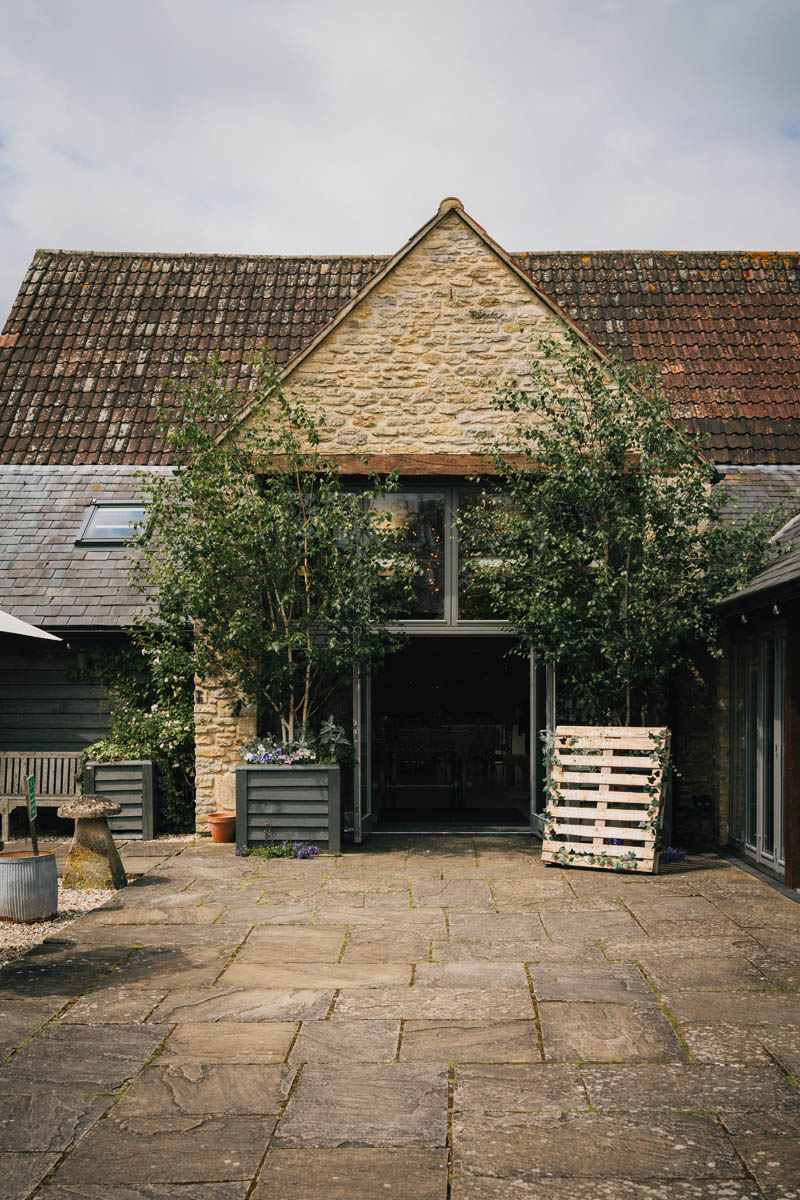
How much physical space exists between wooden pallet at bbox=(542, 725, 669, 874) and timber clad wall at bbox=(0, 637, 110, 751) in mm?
4874

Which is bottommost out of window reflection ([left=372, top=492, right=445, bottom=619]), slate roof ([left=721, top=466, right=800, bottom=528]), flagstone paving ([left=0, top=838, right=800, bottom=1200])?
flagstone paving ([left=0, top=838, right=800, bottom=1200])

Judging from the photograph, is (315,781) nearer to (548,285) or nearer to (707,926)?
(707,926)

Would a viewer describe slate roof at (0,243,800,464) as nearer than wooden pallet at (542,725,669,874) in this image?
No

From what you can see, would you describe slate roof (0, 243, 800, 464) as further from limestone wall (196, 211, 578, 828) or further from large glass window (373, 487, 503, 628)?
large glass window (373, 487, 503, 628)

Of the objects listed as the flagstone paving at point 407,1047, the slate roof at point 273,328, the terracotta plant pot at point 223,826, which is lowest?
the flagstone paving at point 407,1047

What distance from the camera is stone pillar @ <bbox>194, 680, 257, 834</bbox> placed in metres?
10.9

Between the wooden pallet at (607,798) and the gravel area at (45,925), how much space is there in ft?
12.3

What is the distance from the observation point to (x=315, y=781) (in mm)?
10055

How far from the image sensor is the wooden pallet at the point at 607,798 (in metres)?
9.40

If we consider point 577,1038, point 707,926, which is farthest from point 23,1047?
point 707,926

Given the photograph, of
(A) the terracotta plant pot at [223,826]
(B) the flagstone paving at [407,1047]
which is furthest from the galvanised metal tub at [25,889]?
(A) the terracotta plant pot at [223,826]

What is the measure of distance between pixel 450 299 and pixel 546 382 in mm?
1337

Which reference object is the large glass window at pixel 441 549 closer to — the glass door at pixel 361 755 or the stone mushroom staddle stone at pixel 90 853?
the glass door at pixel 361 755

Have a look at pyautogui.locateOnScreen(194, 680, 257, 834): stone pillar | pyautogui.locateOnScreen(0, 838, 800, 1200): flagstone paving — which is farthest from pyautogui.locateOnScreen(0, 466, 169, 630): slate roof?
pyautogui.locateOnScreen(0, 838, 800, 1200): flagstone paving
